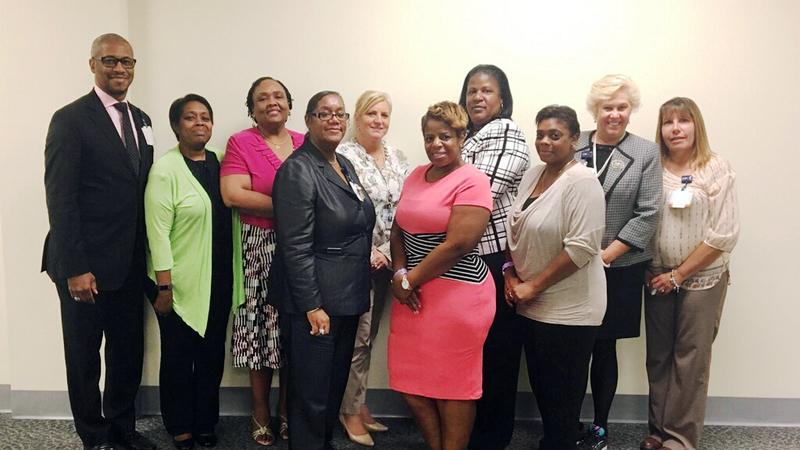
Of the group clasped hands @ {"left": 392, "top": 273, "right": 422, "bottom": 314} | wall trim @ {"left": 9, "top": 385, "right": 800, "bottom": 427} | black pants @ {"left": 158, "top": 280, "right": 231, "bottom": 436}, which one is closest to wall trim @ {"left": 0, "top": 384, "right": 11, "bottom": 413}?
wall trim @ {"left": 9, "top": 385, "right": 800, "bottom": 427}

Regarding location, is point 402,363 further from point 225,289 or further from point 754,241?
point 754,241

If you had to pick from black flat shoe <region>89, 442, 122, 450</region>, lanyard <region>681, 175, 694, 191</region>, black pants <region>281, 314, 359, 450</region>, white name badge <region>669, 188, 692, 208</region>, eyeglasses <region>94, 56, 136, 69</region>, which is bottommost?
black flat shoe <region>89, 442, 122, 450</region>

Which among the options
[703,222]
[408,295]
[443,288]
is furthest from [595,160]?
[408,295]

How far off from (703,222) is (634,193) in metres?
0.37

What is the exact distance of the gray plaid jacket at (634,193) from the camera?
8.23ft

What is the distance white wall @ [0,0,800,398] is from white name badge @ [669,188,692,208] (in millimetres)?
610

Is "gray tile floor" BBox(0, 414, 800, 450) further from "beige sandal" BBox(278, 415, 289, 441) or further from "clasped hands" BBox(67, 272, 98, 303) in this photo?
"clasped hands" BBox(67, 272, 98, 303)

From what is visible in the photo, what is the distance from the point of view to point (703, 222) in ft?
8.50

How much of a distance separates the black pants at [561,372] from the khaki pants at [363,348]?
0.86 m

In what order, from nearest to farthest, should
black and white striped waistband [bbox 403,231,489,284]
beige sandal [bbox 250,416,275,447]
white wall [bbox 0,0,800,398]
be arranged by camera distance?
black and white striped waistband [bbox 403,231,489,284], beige sandal [bbox 250,416,275,447], white wall [bbox 0,0,800,398]

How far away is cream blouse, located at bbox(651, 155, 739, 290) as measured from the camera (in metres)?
2.56

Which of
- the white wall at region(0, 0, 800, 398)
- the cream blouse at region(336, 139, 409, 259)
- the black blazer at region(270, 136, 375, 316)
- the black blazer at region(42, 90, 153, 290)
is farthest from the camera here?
the white wall at region(0, 0, 800, 398)

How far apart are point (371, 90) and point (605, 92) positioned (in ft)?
3.86

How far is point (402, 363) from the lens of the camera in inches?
90.6
